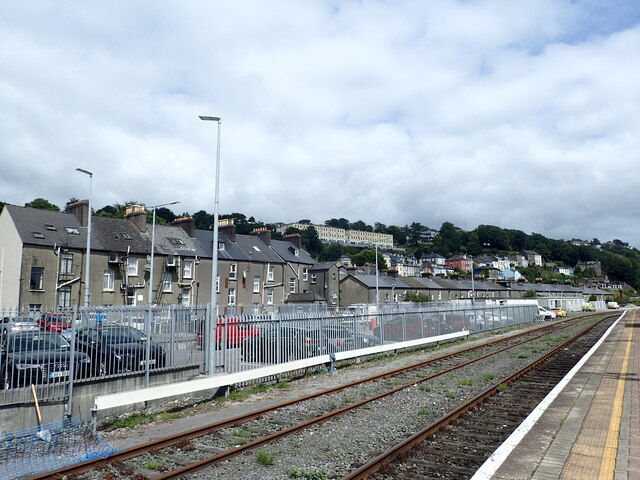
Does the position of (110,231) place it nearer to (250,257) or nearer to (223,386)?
(250,257)

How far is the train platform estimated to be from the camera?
6285mm

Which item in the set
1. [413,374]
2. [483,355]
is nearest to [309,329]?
[413,374]

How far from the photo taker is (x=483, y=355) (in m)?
20.8

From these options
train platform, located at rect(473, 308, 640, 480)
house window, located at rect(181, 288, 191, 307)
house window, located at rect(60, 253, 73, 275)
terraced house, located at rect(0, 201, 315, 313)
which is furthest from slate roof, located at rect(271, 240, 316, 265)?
train platform, located at rect(473, 308, 640, 480)

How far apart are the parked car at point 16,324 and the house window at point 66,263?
30.7 m

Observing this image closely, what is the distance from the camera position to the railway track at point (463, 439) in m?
6.70

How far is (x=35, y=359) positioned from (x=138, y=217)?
38059 millimetres

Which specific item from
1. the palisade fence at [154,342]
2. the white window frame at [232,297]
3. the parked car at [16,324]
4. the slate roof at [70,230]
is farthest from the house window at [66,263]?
the parked car at [16,324]

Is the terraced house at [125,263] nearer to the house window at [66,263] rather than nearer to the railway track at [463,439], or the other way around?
the house window at [66,263]

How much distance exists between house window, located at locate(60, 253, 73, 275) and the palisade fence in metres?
27.0

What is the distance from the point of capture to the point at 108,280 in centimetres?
3994

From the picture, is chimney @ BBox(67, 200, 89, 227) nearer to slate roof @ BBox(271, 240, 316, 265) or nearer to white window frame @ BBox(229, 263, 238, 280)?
white window frame @ BBox(229, 263, 238, 280)

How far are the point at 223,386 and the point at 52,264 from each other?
29910mm

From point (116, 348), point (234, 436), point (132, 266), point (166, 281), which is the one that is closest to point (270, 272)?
point (166, 281)
